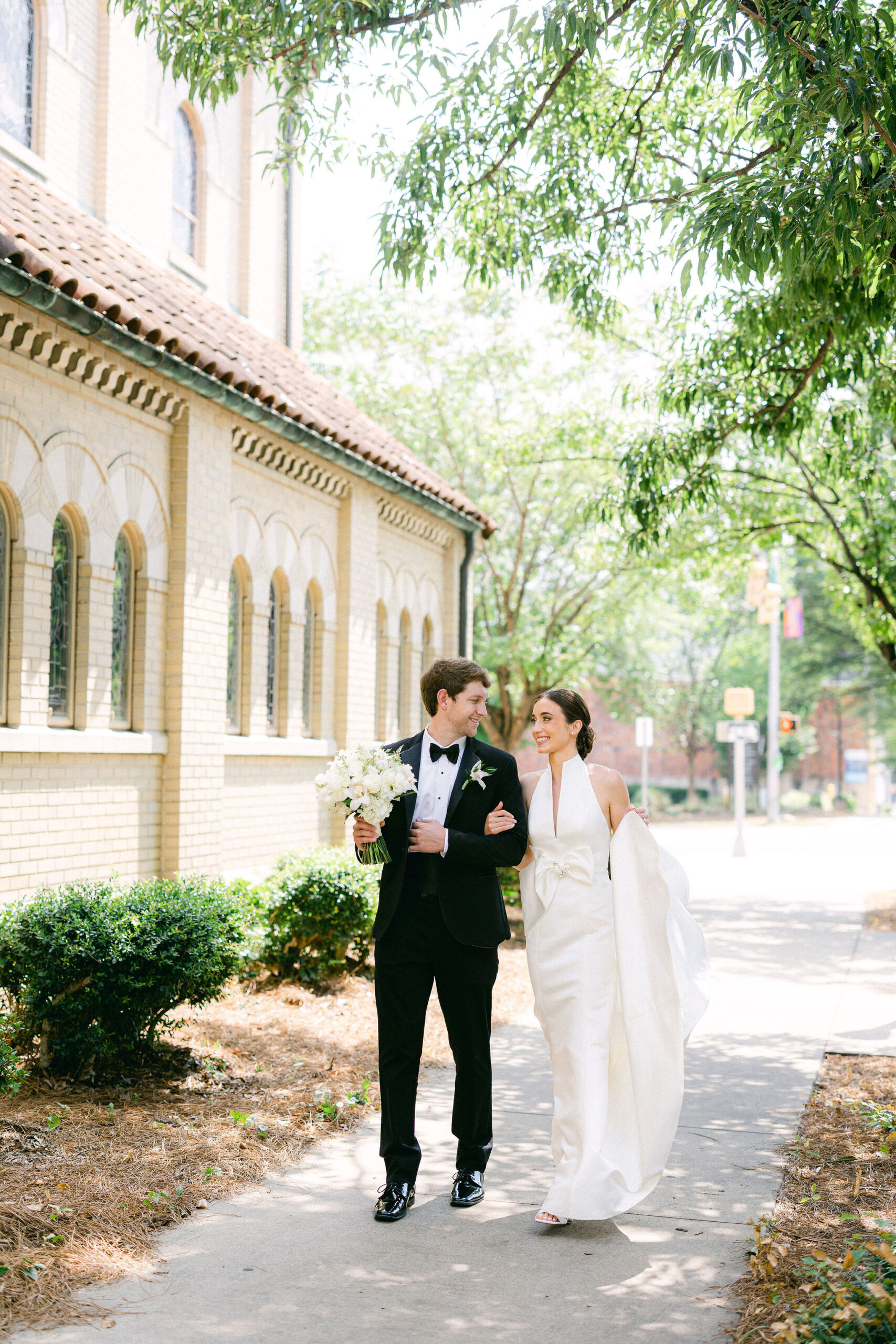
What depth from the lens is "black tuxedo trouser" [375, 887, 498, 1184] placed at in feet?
17.0

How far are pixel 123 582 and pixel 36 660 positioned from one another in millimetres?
1543

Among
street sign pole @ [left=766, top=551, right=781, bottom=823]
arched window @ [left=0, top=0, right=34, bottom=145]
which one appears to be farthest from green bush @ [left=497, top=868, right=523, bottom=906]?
street sign pole @ [left=766, top=551, right=781, bottom=823]

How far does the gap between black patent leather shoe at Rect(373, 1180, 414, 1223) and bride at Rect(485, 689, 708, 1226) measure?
571 millimetres

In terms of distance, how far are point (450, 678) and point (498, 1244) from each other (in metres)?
2.22

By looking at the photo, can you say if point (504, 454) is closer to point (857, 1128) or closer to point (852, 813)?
point (857, 1128)

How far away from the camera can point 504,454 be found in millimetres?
22672

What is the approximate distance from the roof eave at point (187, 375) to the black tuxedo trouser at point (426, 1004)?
5.11 metres

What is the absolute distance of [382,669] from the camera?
1574 centimetres

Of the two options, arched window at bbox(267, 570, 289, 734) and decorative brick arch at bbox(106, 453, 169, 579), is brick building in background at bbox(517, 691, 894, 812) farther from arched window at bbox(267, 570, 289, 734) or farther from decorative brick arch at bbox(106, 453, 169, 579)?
decorative brick arch at bbox(106, 453, 169, 579)

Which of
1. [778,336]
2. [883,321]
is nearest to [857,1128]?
[883,321]

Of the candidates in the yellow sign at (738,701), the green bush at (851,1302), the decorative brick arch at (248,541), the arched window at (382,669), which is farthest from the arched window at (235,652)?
the yellow sign at (738,701)

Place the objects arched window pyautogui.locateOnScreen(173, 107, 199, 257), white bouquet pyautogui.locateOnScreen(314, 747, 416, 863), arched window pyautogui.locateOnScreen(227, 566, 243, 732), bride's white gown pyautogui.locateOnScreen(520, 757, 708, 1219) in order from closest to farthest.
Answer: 1. bride's white gown pyautogui.locateOnScreen(520, 757, 708, 1219)
2. white bouquet pyautogui.locateOnScreen(314, 747, 416, 863)
3. arched window pyautogui.locateOnScreen(227, 566, 243, 732)
4. arched window pyautogui.locateOnScreen(173, 107, 199, 257)

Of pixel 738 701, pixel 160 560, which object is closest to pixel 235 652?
pixel 160 560

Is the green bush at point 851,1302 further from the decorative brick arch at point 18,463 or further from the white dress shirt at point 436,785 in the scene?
the decorative brick arch at point 18,463
